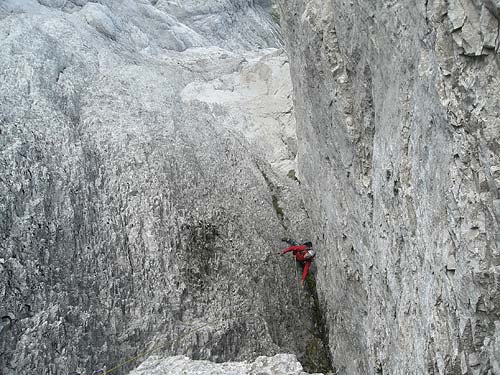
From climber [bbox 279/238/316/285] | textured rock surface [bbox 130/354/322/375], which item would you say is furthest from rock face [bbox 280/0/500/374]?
textured rock surface [bbox 130/354/322/375]

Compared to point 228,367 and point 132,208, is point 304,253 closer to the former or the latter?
point 132,208

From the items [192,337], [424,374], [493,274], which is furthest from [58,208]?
[493,274]

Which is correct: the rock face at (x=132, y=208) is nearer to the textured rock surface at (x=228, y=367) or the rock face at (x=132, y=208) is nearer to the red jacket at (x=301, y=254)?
the red jacket at (x=301, y=254)

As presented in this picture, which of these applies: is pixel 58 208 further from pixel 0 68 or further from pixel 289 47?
pixel 289 47

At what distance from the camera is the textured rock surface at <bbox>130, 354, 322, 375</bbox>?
11.5 metres

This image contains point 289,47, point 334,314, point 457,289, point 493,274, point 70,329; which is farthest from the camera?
point 289,47

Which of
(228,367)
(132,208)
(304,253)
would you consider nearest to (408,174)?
(228,367)

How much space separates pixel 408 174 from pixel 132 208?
10705 mm

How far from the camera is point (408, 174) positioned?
895 cm

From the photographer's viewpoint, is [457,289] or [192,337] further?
[192,337]

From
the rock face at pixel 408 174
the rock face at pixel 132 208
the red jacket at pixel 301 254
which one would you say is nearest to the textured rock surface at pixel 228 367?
the rock face at pixel 132 208

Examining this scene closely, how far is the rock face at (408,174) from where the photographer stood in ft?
20.5

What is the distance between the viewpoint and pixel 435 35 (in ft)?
23.0

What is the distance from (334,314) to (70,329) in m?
8.63
